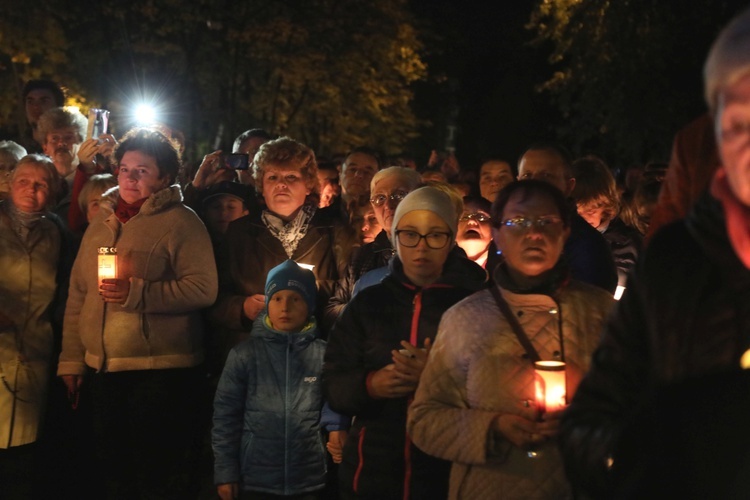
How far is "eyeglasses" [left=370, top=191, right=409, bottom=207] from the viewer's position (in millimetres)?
6311

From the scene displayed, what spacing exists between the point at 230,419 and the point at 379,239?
1.33 meters

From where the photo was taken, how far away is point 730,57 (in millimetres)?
1904

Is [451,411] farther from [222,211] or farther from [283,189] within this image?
[222,211]

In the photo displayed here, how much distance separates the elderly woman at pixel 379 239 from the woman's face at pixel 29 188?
2.14m

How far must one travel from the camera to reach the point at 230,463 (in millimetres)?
5766

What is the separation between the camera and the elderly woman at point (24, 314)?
6.82m

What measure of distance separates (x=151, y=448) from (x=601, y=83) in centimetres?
1840

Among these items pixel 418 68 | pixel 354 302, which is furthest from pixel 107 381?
pixel 418 68

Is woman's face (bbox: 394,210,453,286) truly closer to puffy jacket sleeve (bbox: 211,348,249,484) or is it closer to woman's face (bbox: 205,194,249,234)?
puffy jacket sleeve (bbox: 211,348,249,484)

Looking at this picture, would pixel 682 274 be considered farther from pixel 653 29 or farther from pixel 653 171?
pixel 653 29

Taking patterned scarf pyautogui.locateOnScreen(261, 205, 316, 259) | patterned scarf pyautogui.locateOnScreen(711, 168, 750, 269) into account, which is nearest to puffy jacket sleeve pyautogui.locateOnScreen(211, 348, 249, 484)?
patterned scarf pyautogui.locateOnScreen(261, 205, 316, 259)

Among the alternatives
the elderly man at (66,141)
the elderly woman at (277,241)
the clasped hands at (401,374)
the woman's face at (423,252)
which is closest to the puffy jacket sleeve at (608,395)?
the clasped hands at (401,374)

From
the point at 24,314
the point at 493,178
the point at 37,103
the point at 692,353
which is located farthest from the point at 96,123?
the point at 692,353

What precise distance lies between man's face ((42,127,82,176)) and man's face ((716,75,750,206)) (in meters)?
7.69
